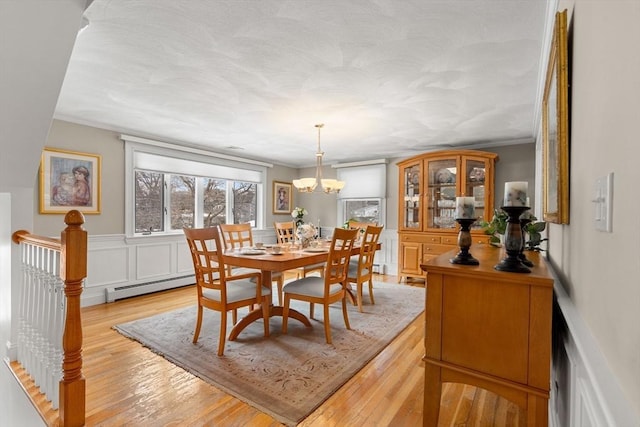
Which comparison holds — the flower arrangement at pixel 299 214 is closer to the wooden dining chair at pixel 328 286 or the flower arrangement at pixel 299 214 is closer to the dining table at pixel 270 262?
the dining table at pixel 270 262

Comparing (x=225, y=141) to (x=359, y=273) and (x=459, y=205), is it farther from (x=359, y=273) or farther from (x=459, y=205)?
(x=459, y=205)

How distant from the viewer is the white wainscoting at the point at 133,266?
3.70 metres

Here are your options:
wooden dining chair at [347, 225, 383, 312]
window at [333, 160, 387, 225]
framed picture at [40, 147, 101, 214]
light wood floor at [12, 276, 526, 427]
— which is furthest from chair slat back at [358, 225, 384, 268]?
framed picture at [40, 147, 101, 214]

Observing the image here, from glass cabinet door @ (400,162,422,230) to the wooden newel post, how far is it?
4233 mm

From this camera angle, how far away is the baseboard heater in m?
3.81

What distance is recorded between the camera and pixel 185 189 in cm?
473

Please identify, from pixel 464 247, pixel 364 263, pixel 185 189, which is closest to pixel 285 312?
pixel 364 263

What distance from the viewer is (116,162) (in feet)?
12.8

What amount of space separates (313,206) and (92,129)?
12.9ft

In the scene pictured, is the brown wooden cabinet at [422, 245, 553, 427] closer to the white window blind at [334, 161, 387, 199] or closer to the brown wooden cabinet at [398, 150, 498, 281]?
the brown wooden cabinet at [398, 150, 498, 281]

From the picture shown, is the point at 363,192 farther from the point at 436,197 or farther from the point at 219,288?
the point at 219,288

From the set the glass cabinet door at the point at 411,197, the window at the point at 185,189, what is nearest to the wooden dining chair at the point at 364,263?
the glass cabinet door at the point at 411,197

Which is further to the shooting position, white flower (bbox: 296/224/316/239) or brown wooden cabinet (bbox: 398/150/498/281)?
brown wooden cabinet (bbox: 398/150/498/281)

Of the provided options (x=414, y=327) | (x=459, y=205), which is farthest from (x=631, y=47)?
(x=414, y=327)
